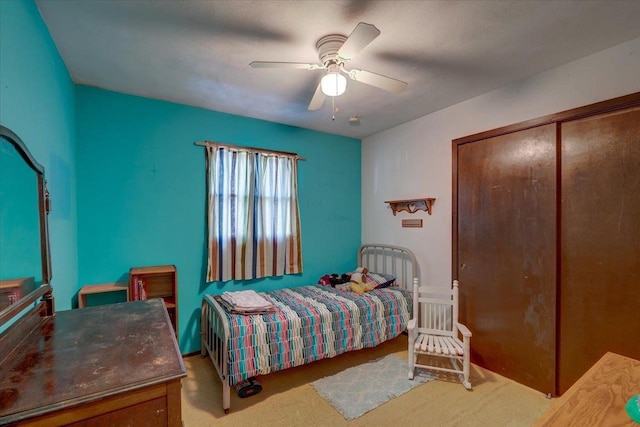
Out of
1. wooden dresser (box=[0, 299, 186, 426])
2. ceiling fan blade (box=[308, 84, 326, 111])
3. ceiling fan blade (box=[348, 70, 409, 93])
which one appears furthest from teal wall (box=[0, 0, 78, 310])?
ceiling fan blade (box=[348, 70, 409, 93])

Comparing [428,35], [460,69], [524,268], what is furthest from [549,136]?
[428,35]

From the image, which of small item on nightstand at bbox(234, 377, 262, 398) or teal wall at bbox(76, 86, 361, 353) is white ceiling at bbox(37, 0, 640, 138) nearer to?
teal wall at bbox(76, 86, 361, 353)

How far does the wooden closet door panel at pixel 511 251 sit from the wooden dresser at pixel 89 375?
2655 mm

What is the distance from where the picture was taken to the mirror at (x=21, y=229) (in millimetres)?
1121

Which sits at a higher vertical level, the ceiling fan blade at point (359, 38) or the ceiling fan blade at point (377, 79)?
the ceiling fan blade at point (359, 38)

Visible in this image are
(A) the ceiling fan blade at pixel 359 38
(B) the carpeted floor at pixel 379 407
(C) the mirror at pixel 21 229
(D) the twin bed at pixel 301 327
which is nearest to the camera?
(C) the mirror at pixel 21 229

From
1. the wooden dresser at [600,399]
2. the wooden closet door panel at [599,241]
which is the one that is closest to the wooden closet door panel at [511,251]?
the wooden closet door panel at [599,241]

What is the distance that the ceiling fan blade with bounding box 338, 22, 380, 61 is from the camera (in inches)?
57.4

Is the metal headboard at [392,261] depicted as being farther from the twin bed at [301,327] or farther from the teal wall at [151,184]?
the teal wall at [151,184]

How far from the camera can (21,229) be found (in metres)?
1.29

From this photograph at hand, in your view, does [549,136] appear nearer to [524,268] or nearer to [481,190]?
[481,190]

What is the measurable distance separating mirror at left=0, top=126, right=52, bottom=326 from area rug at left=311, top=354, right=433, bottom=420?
202 centimetres

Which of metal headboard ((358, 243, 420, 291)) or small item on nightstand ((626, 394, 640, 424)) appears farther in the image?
metal headboard ((358, 243, 420, 291))

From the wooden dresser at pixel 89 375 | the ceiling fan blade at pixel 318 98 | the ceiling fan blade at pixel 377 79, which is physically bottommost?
the wooden dresser at pixel 89 375
